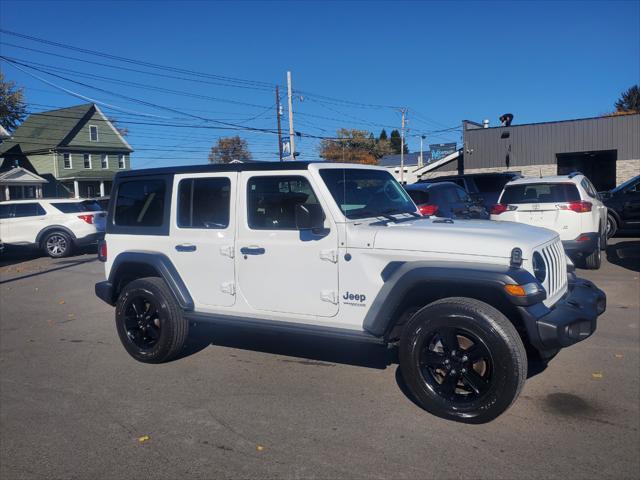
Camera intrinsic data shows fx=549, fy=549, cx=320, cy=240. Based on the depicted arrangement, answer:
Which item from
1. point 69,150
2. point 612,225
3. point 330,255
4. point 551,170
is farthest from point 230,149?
point 330,255

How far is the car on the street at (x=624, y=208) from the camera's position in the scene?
13.4 metres

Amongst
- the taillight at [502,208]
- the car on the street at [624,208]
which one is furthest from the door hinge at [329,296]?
the car on the street at [624,208]

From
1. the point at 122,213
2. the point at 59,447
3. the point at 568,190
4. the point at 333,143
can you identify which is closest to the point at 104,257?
the point at 122,213

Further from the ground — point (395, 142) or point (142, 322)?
point (395, 142)

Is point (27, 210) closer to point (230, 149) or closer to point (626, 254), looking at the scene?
point (626, 254)

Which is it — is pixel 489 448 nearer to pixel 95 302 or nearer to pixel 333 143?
pixel 95 302

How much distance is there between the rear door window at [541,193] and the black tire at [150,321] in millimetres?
6822

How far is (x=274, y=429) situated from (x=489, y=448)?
1.51 metres

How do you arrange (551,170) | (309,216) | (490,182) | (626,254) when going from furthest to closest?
1. (551,170)
2. (490,182)
3. (626,254)
4. (309,216)

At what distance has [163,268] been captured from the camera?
530 cm

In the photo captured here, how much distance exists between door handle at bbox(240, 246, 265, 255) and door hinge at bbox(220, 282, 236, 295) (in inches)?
13.2

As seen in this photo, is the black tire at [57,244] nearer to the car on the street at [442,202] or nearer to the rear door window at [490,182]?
the car on the street at [442,202]

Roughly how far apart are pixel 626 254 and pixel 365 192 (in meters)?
8.70

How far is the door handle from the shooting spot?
4773 millimetres
